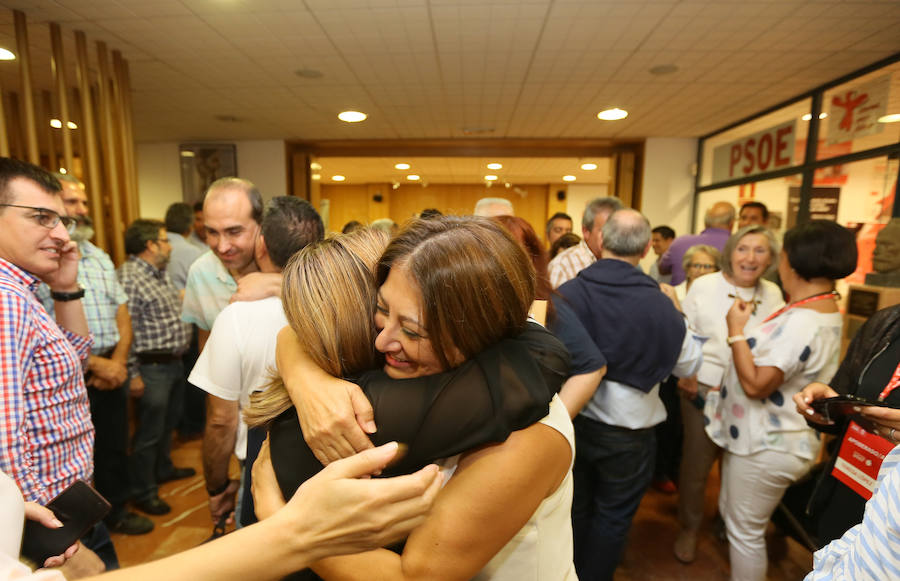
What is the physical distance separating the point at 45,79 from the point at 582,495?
5125 millimetres

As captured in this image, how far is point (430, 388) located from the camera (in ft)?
2.36

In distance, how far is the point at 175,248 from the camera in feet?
12.2

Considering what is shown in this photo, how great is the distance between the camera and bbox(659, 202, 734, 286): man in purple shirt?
3573 mm

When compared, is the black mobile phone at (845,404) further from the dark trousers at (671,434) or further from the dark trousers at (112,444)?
the dark trousers at (112,444)

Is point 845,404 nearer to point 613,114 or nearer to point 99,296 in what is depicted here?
point 99,296

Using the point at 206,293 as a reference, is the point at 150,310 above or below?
below

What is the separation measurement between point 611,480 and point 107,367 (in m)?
2.52

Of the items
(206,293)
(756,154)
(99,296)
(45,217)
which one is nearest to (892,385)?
(45,217)

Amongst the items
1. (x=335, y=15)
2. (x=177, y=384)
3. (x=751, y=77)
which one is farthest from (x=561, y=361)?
(x=751, y=77)

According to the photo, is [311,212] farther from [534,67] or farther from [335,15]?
[534,67]

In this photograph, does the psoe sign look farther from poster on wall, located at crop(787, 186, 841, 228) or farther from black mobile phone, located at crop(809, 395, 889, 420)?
black mobile phone, located at crop(809, 395, 889, 420)

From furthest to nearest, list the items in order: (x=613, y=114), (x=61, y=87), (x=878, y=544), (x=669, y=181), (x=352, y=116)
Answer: (x=669, y=181), (x=352, y=116), (x=613, y=114), (x=61, y=87), (x=878, y=544)

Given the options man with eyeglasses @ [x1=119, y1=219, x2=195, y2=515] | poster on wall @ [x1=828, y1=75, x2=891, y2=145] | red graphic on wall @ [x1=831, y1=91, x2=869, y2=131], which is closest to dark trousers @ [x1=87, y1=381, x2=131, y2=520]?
man with eyeglasses @ [x1=119, y1=219, x2=195, y2=515]

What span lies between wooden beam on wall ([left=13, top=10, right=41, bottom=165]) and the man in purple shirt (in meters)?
4.51
